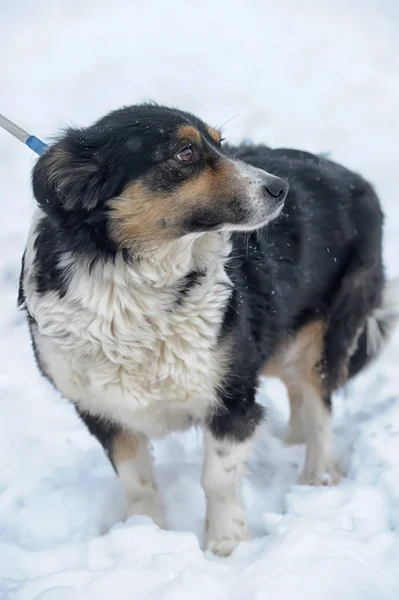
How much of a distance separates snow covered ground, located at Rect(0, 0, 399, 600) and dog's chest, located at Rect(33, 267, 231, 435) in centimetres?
63

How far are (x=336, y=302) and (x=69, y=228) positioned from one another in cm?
181

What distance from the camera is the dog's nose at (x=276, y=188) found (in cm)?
305

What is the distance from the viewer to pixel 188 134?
2.98 meters

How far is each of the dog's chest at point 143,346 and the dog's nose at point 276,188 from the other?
1.48 ft

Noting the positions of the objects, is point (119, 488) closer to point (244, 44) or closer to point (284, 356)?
point (284, 356)

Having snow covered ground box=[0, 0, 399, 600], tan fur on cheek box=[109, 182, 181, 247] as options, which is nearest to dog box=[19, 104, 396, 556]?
tan fur on cheek box=[109, 182, 181, 247]

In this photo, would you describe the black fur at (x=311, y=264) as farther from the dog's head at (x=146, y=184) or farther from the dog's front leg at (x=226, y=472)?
the dog's head at (x=146, y=184)

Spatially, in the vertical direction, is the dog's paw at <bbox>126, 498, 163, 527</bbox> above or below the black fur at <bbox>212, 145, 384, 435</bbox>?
below

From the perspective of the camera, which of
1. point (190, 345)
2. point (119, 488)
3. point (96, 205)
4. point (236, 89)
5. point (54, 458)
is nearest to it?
point (96, 205)

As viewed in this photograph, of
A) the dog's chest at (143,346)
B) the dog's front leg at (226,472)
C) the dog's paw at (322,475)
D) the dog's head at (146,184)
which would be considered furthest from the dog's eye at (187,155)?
the dog's paw at (322,475)

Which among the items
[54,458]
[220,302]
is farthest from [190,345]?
[54,458]

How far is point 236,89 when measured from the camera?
8461 mm

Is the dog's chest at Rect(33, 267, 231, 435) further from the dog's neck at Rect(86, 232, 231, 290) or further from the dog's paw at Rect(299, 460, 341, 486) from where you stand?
the dog's paw at Rect(299, 460, 341, 486)

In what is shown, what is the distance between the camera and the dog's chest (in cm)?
309
